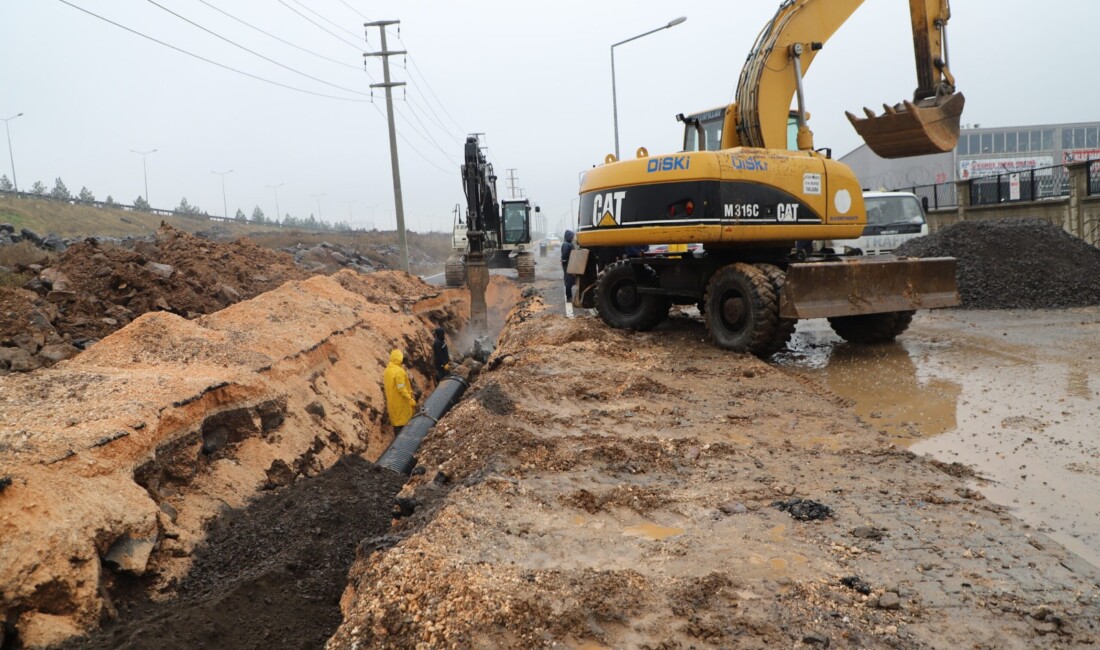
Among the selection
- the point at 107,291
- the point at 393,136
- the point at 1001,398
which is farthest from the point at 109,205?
the point at 1001,398

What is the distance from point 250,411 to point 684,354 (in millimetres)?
4689

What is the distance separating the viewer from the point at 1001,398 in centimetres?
634

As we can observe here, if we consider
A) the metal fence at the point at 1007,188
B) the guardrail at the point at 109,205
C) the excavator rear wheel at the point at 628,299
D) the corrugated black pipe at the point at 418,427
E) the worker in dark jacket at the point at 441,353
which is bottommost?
the corrugated black pipe at the point at 418,427

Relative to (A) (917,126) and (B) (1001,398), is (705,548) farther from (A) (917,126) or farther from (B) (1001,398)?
(A) (917,126)

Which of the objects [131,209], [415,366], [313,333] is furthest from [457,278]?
[131,209]

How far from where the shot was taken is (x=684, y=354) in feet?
28.9

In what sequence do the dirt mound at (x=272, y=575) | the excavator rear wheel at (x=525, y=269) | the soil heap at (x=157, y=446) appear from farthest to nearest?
the excavator rear wheel at (x=525, y=269) < the soil heap at (x=157, y=446) < the dirt mound at (x=272, y=575)

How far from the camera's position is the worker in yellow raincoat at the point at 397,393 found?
9266 millimetres

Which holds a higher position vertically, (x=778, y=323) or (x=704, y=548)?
(x=778, y=323)

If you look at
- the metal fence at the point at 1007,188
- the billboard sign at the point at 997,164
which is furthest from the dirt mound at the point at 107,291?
the billboard sign at the point at 997,164

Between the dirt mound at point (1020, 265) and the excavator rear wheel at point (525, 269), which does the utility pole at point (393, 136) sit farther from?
the dirt mound at point (1020, 265)

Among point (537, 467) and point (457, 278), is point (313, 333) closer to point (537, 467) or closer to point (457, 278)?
point (537, 467)

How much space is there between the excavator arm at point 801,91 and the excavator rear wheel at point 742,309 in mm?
1688

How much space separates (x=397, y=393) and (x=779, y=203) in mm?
5020
